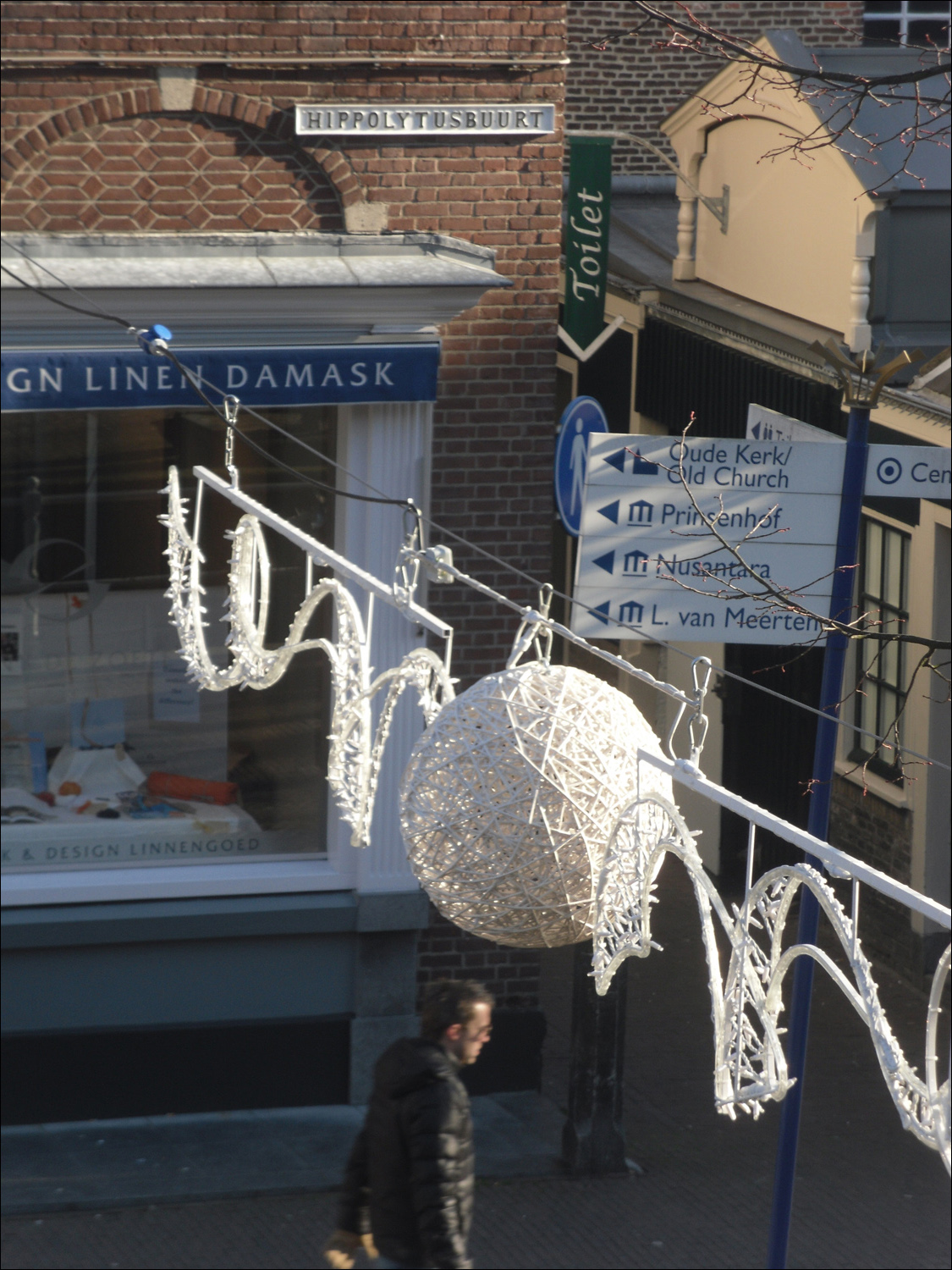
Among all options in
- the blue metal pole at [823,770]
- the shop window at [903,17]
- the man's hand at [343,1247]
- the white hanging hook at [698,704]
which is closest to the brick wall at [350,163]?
the blue metal pole at [823,770]

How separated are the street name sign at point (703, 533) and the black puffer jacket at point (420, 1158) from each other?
1.38 metres

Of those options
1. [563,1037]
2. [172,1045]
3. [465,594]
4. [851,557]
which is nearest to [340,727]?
[851,557]

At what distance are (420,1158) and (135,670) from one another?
13.8ft

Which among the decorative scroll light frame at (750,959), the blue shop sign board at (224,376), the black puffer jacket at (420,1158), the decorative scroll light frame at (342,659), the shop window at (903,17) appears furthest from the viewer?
the shop window at (903,17)

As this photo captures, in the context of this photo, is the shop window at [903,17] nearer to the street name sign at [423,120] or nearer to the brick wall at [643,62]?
the brick wall at [643,62]

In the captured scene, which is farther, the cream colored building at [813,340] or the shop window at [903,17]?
the shop window at [903,17]

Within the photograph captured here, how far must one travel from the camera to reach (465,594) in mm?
8070

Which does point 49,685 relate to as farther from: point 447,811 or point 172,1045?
point 447,811

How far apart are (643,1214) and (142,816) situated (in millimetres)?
3119

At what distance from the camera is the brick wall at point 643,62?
14.4 meters

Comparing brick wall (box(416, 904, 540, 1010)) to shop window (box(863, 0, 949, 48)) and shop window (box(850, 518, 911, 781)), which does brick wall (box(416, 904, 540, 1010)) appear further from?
shop window (box(863, 0, 949, 48))

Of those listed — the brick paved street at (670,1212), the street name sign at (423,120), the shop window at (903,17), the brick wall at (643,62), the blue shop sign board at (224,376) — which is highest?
the shop window at (903,17)

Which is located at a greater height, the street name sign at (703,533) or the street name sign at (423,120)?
the street name sign at (423,120)

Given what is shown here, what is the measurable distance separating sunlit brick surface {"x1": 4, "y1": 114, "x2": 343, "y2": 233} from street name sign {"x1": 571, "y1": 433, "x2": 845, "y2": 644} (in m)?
3.28
